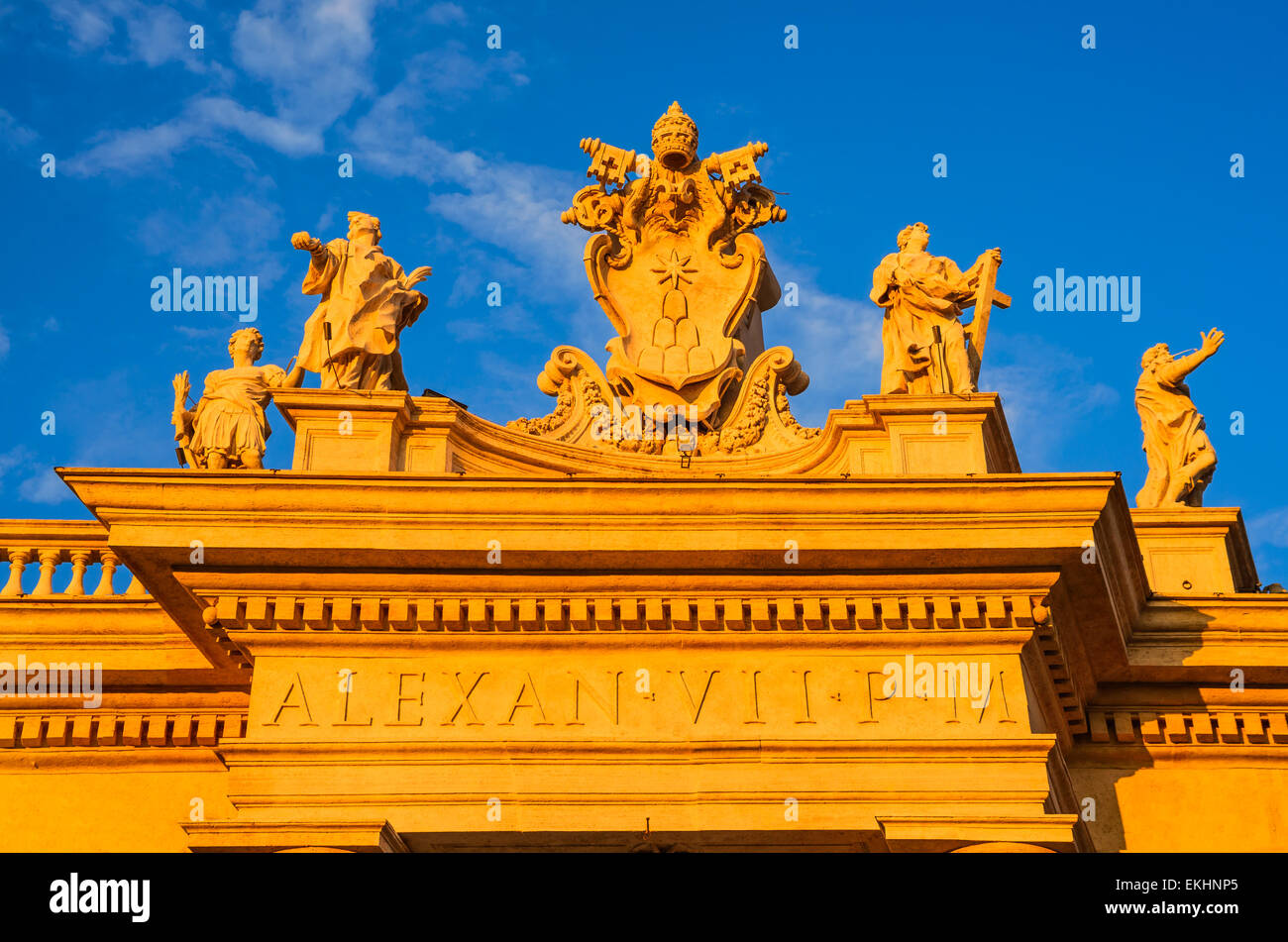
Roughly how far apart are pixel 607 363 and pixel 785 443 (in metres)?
2.09

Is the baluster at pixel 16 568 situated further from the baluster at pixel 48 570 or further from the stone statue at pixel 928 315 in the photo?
the stone statue at pixel 928 315

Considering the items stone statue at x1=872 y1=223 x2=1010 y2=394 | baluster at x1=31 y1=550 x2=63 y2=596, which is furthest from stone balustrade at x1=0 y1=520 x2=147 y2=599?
stone statue at x1=872 y1=223 x2=1010 y2=394

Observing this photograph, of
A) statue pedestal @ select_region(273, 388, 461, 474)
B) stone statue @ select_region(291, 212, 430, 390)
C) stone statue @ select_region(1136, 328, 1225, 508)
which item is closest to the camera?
statue pedestal @ select_region(273, 388, 461, 474)

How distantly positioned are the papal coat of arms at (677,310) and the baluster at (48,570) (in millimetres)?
4961

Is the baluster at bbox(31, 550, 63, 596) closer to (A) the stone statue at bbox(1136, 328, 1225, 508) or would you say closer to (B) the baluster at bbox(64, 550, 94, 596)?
(B) the baluster at bbox(64, 550, 94, 596)

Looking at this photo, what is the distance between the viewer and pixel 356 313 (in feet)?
55.8

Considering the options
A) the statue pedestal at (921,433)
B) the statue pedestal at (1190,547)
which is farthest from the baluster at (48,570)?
the statue pedestal at (1190,547)

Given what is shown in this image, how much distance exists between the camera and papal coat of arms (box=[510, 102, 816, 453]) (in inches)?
707

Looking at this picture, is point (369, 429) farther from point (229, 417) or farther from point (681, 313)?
point (681, 313)

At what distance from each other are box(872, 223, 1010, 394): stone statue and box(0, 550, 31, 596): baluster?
29.2 feet

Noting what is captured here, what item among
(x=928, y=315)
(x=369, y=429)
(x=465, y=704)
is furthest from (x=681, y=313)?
(x=465, y=704)

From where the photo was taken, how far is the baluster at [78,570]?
17.7 metres
